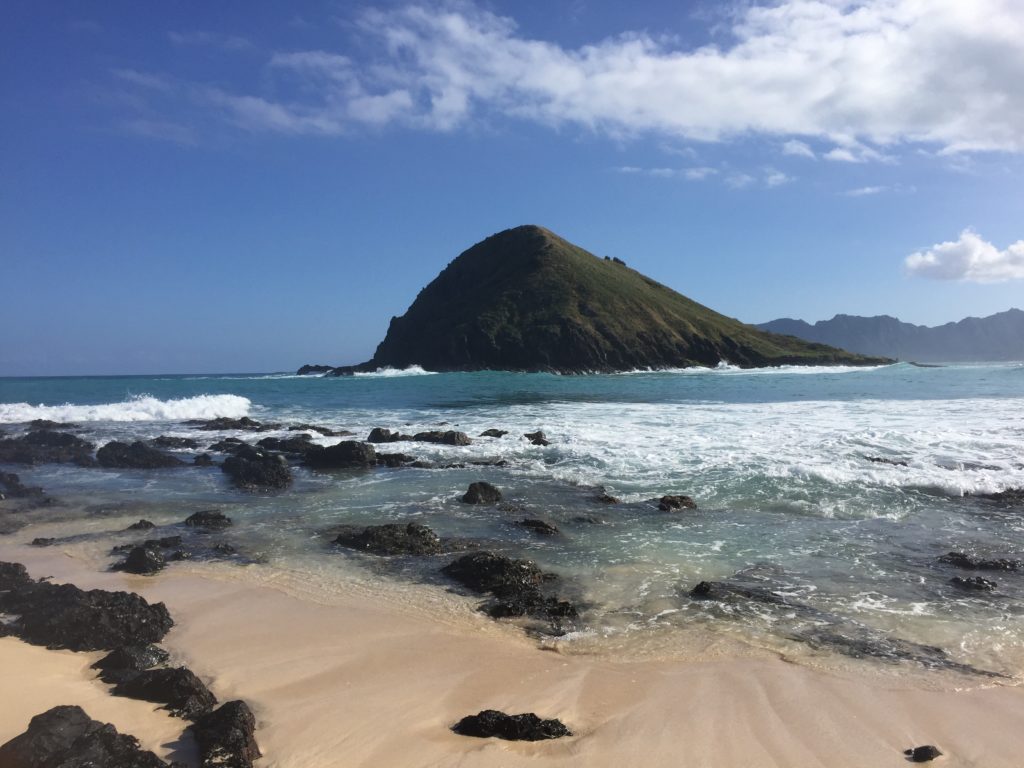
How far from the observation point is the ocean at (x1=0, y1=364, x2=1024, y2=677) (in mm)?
7398

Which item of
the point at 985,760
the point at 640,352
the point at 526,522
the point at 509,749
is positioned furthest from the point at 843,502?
the point at 640,352

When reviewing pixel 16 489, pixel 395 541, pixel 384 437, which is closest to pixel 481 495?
pixel 395 541

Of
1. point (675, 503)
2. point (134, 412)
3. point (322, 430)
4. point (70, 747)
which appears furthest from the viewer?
point (134, 412)

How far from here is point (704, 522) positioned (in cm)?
1223

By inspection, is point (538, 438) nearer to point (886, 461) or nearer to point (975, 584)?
point (886, 461)

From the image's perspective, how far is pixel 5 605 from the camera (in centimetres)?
791

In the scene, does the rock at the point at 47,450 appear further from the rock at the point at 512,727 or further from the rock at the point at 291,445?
the rock at the point at 512,727

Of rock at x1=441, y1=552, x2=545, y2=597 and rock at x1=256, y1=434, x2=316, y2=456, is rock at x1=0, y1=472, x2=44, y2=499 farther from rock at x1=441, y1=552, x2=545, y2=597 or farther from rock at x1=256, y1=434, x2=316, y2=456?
rock at x1=441, y1=552, x2=545, y2=597

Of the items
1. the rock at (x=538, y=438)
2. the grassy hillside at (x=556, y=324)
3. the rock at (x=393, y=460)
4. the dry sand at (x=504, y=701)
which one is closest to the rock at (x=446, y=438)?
the rock at (x=538, y=438)

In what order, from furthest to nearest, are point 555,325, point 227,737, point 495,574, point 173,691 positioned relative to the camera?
1. point 555,325
2. point 495,574
3. point 173,691
4. point 227,737

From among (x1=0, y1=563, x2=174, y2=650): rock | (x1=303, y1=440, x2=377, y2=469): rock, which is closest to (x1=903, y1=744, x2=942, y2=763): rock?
(x1=0, y1=563, x2=174, y2=650): rock

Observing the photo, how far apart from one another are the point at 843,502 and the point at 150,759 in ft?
42.9

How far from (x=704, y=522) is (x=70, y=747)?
405 inches

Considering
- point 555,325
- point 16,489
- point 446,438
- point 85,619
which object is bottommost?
point 16,489
